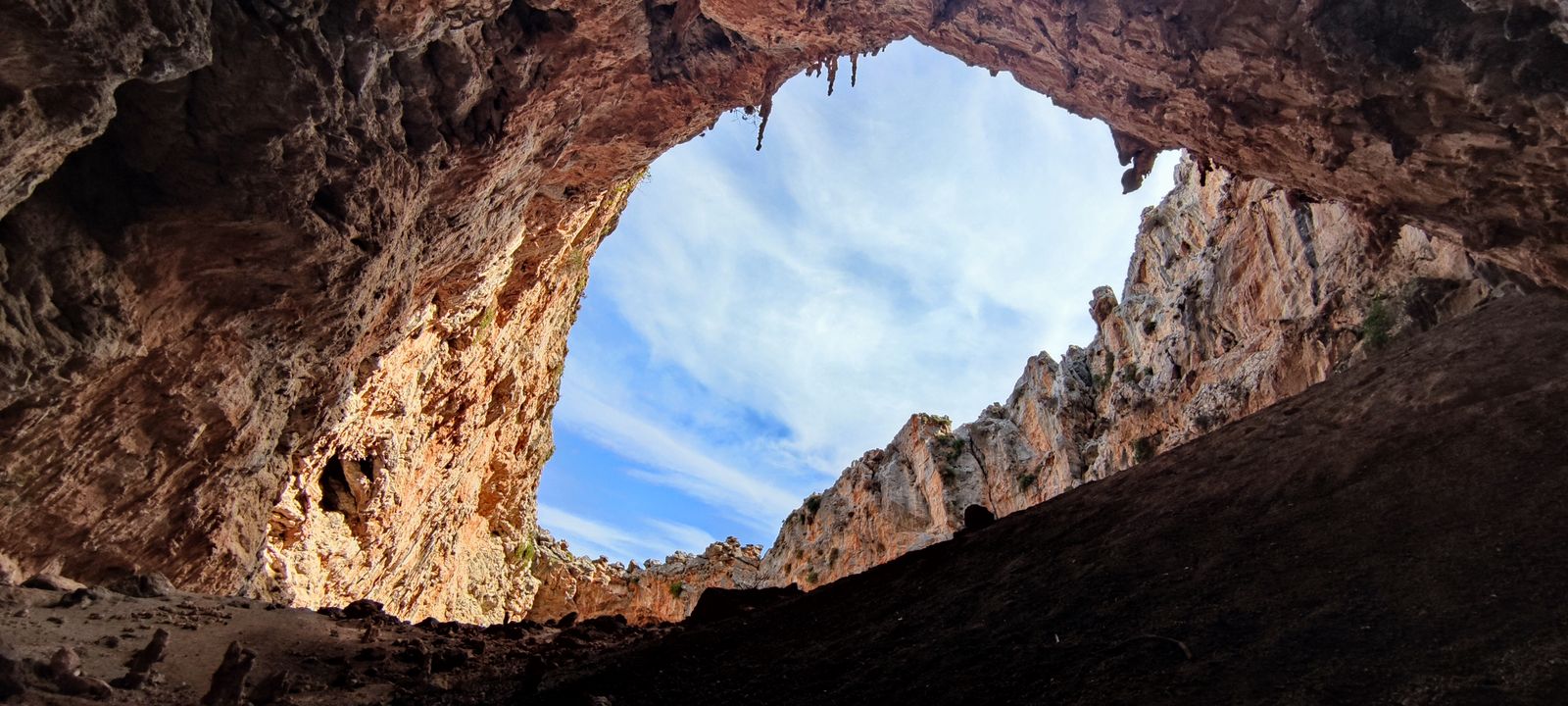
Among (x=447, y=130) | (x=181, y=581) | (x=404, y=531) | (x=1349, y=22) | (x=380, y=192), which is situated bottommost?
(x=181, y=581)

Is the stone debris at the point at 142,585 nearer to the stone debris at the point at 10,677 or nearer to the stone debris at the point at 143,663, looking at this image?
the stone debris at the point at 143,663

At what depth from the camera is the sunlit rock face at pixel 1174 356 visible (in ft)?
51.3

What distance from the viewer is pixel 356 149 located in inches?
404

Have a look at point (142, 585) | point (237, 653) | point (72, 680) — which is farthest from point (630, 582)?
point (72, 680)

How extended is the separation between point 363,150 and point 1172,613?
11.0m

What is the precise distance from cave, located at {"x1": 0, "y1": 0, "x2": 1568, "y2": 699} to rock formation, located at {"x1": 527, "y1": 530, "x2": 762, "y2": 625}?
26.8 meters

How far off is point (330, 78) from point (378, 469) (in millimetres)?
14141

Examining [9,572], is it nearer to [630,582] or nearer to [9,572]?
[9,572]

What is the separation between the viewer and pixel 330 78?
9297 millimetres

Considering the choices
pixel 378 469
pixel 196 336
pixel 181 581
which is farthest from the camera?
pixel 378 469

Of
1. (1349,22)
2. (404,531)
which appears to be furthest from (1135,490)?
(404,531)

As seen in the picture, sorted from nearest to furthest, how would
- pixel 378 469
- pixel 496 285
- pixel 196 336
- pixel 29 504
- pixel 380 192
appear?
pixel 29 504, pixel 196 336, pixel 380 192, pixel 378 469, pixel 496 285

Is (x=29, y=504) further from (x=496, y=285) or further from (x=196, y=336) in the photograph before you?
(x=496, y=285)

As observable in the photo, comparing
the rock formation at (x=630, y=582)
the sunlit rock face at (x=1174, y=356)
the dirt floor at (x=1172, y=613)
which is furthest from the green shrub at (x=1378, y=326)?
the rock formation at (x=630, y=582)
